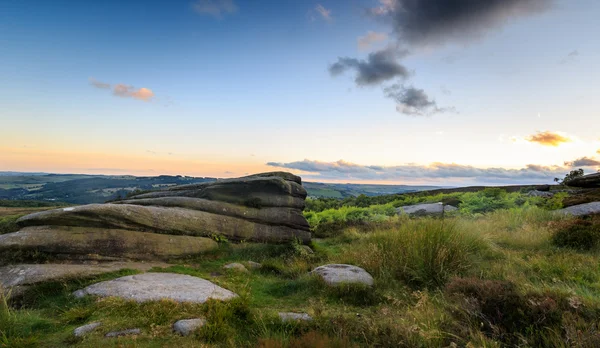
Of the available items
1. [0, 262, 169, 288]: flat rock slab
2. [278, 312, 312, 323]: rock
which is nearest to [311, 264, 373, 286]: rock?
[278, 312, 312, 323]: rock

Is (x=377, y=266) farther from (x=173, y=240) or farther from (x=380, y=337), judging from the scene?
(x=173, y=240)

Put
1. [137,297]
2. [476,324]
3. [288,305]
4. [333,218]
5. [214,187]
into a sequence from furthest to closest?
[333,218]
[214,187]
[288,305]
[137,297]
[476,324]

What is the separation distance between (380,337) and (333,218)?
73.1 ft

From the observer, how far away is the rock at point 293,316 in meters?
6.46

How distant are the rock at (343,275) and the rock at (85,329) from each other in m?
5.82

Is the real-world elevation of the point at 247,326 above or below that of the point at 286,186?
below

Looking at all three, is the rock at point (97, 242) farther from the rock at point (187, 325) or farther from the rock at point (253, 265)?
the rock at point (187, 325)

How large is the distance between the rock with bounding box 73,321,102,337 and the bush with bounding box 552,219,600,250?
649 inches

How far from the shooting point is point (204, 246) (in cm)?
1316

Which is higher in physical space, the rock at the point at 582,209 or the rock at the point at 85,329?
the rock at the point at 582,209

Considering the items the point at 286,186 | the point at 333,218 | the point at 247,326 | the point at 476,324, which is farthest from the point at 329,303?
the point at 333,218

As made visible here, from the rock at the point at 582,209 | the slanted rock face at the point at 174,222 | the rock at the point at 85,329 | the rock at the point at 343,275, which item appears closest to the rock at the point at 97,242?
the slanted rock face at the point at 174,222

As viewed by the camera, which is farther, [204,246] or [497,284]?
[204,246]

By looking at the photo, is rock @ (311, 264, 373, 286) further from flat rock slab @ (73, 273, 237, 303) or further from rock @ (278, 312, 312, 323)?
flat rock slab @ (73, 273, 237, 303)
